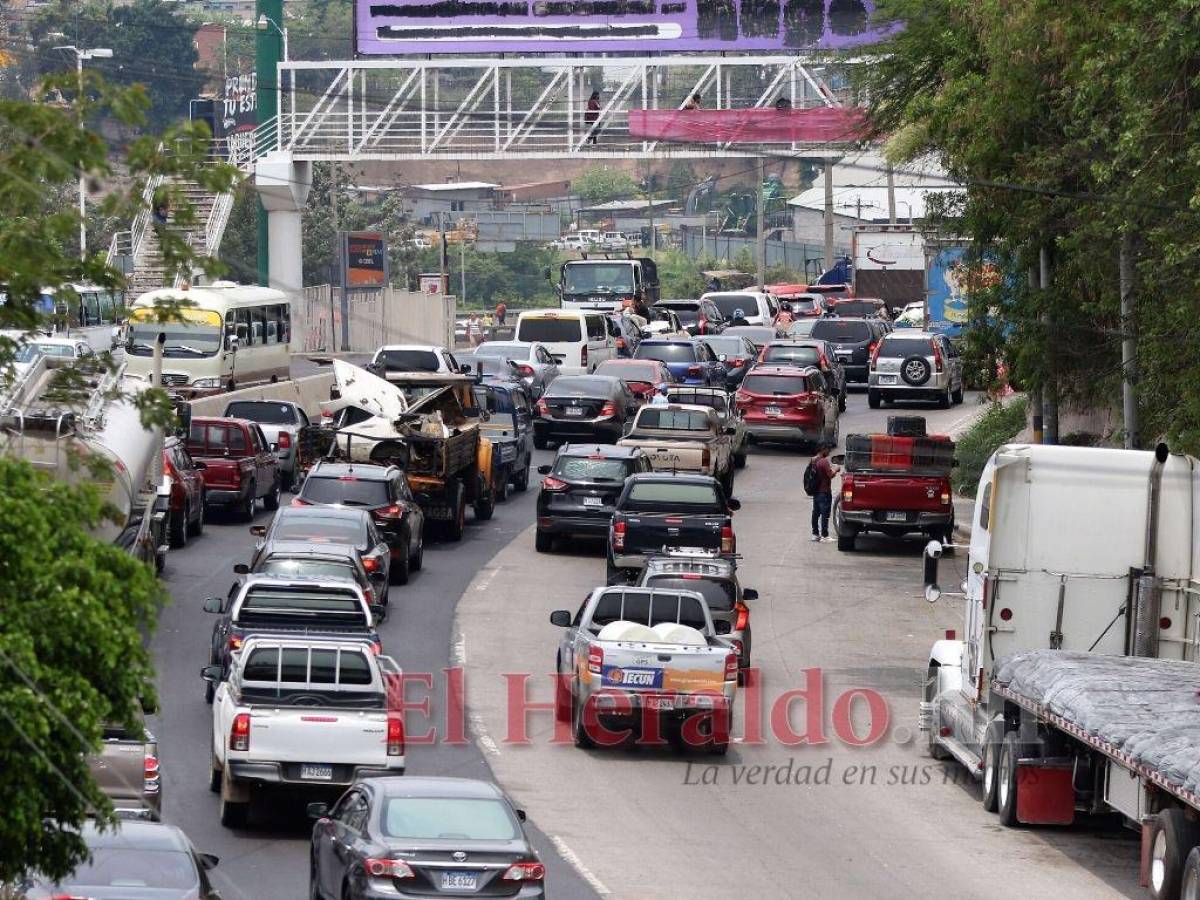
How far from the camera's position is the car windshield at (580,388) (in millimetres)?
44844

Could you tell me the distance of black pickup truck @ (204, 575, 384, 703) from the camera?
2314 cm

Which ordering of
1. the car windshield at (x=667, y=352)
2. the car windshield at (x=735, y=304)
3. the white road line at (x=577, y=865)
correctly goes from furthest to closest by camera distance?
1. the car windshield at (x=735, y=304)
2. the car windshield at (x=667, y=352)
3. the white road line at (x=577, y=865)

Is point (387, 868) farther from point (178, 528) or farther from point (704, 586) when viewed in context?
point (178, 528)

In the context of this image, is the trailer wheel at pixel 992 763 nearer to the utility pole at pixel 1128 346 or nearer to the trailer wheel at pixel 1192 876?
the trailer wheel at pixel 1192 876

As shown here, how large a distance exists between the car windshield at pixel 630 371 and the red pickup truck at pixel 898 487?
11.9m

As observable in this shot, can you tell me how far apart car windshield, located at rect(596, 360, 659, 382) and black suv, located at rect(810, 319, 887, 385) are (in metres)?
12.5

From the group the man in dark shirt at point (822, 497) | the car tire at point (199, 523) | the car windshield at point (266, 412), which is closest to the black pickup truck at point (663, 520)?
the man in dark shirt at point (822, 497)

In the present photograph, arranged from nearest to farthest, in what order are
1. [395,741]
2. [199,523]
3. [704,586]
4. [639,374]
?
1. [395,741]
2. [704,586]
3. [199,523]
4. [639,374]

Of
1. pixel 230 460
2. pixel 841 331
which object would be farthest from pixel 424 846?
pixel 841 331

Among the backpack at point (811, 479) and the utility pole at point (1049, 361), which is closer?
the utility pole at point (1049, 361)

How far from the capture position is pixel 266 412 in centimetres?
4000

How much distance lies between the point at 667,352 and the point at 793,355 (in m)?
3.51

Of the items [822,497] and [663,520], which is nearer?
[663,520]

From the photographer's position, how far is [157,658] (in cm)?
2606
